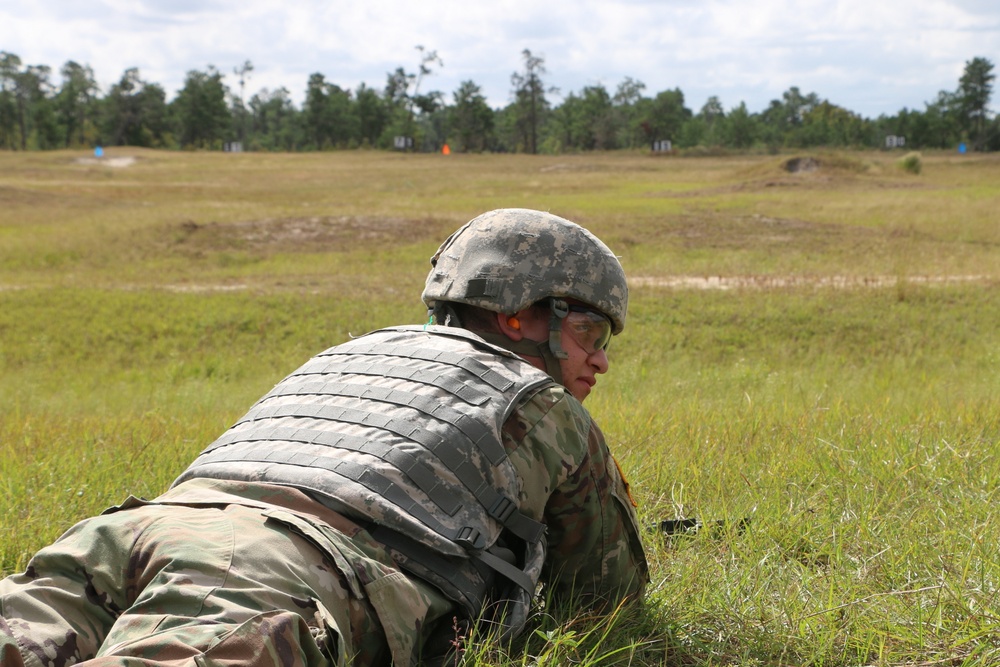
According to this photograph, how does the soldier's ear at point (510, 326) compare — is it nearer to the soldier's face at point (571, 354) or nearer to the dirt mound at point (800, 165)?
the soldier's face at point (571, 354)

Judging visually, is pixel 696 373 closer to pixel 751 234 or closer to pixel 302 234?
pixel 751 234

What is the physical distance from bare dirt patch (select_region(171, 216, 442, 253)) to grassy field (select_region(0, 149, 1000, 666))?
0.38 feet

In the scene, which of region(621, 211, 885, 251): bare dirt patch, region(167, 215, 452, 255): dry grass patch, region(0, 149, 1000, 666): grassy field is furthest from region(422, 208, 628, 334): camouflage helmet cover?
region(167, 215, 452, 255): dry grass patch

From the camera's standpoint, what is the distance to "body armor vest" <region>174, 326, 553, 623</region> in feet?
8.05

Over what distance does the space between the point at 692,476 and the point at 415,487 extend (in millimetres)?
2022

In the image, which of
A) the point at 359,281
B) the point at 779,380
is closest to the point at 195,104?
the point at 359,281

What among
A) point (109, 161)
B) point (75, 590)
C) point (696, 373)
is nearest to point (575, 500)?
point (75, 590)

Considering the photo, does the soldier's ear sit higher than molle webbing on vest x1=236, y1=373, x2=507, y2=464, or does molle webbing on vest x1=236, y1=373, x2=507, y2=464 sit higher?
the soldier's ear

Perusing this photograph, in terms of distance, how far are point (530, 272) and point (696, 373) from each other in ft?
22.1

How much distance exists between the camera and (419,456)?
2506 mm

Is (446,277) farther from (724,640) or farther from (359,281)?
(359,281)

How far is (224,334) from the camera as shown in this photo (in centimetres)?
1184

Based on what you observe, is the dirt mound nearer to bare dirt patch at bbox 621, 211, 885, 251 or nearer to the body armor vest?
bare dirt patch at bbox 621, 211, 885, 251

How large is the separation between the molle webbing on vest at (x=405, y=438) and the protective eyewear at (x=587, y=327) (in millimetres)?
480
